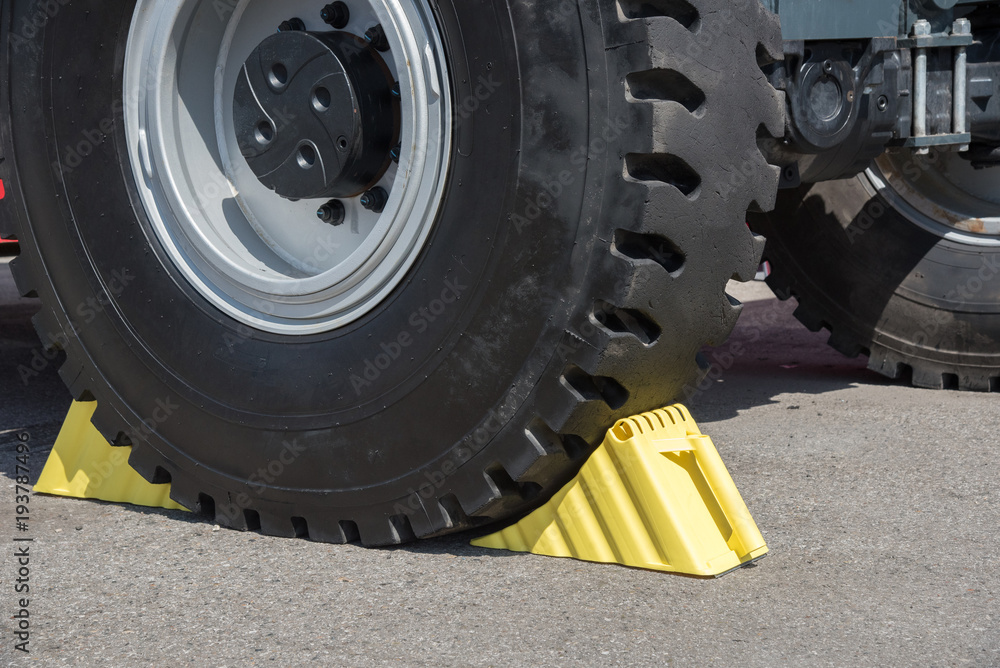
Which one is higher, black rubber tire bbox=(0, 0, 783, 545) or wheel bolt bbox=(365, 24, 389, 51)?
wheel bolt bbox=(365, 24, 389, 51)

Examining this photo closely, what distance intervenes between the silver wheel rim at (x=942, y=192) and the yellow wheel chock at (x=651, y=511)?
2.11m

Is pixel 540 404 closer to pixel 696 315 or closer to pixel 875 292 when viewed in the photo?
pixel 696 315

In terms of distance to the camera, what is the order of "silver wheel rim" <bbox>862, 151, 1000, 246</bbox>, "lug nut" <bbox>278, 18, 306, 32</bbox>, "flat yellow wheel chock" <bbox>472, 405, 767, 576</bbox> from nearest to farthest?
"flat yellow wheel chock" <bbox>472, 405, 767, 576</bbox> < "lug nut" <bbox>278, 18, 306, 32</bbox> < "silver wheel rim" <bbox>862, 151, 1000, 246</bbox>

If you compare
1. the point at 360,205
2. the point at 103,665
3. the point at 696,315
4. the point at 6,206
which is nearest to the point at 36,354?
the point at 6,206

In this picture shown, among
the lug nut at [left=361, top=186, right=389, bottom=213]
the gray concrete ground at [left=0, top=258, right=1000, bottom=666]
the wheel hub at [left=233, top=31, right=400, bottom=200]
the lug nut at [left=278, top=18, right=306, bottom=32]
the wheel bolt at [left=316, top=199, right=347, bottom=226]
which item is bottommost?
the gray concrete ground at [left=0, top=258, right=1000, bottom=666]

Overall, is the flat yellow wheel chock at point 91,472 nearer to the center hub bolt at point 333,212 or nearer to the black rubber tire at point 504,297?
the black rubber tire at point 504,297

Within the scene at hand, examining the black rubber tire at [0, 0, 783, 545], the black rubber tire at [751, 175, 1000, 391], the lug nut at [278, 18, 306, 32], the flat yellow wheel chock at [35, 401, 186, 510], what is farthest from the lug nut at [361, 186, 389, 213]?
the black rubber tire at [751, 175, 1000, 391]

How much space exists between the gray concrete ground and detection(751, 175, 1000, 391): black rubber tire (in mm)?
868

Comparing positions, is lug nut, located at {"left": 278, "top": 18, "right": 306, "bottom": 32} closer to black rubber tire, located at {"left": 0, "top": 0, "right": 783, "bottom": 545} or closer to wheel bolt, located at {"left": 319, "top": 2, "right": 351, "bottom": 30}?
wheel bolt, located at {"left": 319, "top": 2, "right": 351, "bottom": 30}

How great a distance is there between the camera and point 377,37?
237cm

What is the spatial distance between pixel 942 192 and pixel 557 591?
2.72 meters

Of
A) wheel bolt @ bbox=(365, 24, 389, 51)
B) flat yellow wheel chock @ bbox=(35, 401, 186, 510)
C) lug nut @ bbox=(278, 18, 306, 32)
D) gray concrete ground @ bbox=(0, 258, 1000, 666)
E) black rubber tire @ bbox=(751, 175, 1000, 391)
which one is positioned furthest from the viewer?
black rubber tire @ bbox=(751, 175, 1000, 391)

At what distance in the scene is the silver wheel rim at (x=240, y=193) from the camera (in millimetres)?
2248

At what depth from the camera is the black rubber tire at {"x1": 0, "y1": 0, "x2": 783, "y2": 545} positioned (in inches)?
79.1
